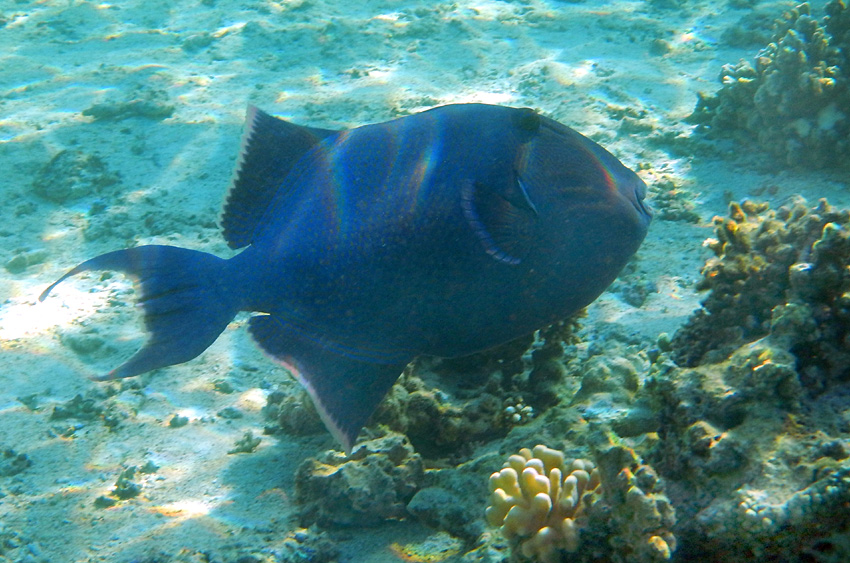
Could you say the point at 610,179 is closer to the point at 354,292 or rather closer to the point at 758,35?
the point at 354,292

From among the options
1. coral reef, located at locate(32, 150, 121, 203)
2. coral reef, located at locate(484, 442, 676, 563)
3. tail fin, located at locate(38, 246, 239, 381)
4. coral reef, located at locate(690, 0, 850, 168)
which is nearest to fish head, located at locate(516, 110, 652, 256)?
coral reef, located at locate(484, 442, 676, 563)

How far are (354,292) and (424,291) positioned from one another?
0.77 feet

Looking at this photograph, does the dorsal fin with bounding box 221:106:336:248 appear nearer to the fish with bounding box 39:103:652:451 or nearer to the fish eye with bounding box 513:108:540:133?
the fish with bounding box 39:103:652:451

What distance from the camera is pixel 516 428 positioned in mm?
→ 2623

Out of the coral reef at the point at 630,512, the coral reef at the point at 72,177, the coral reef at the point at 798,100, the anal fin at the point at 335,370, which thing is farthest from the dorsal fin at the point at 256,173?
the coral reef at the point at 798,100

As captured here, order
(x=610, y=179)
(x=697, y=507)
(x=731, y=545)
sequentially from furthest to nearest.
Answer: (x=610, y=179)
(x=697, y=507)
(x=731, y=545)

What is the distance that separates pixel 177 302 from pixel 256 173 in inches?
21.3

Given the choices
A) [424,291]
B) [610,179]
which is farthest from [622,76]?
[424,291]

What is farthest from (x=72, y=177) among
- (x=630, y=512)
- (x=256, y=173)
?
(x=630, y=512)

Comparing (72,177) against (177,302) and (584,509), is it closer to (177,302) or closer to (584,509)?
(177,302)

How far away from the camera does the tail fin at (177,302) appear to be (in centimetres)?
190

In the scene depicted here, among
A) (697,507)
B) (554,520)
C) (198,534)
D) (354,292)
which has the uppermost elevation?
(354,292)

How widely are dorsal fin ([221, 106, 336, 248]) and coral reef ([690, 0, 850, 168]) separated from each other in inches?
194

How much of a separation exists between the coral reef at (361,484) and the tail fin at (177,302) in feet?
2.64
